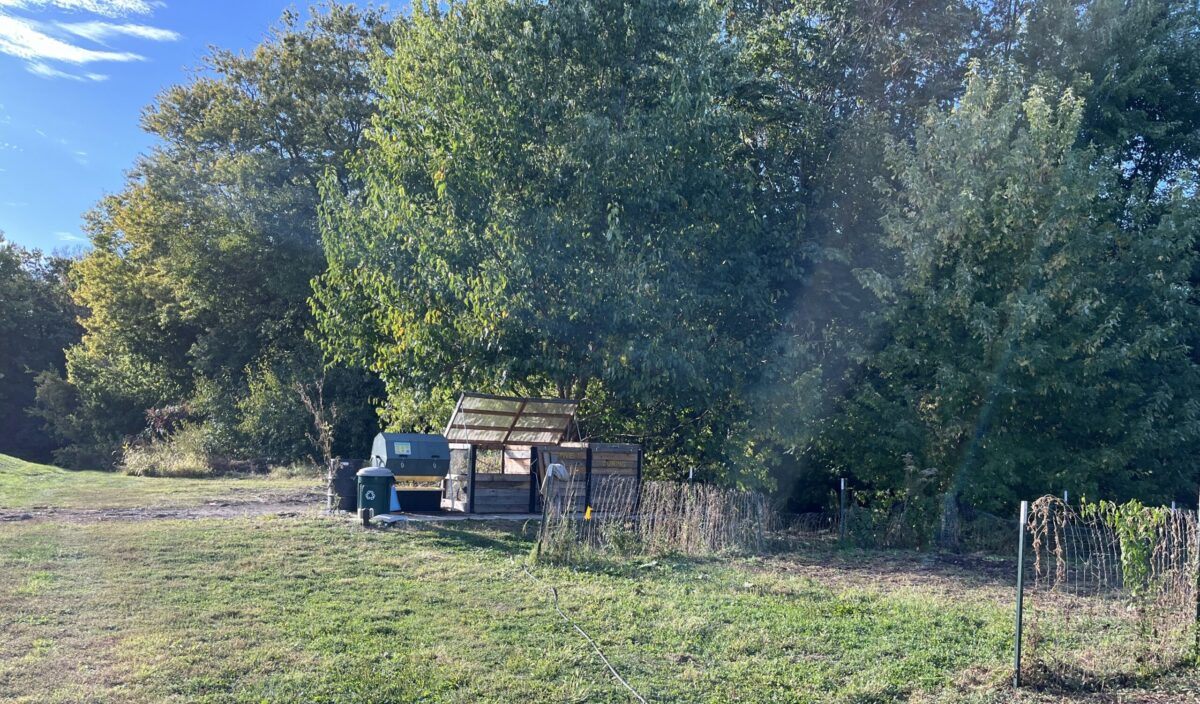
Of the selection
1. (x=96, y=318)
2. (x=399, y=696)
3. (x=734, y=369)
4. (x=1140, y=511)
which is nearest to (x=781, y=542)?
(x=734, y=369)

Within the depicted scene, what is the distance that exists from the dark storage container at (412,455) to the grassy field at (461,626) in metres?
2.60

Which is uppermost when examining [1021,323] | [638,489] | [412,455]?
[1021,323]

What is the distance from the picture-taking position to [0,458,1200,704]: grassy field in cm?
617

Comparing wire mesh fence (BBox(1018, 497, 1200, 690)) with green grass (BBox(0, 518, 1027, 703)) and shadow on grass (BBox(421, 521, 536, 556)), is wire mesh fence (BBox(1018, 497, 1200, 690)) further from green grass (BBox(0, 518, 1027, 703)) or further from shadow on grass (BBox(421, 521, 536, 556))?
shadow on grass (BBox(421, 521, 536, 556))

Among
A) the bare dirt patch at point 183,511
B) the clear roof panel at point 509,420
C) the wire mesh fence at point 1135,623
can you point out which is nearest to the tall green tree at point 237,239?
the bare dirt patch at point 183,511

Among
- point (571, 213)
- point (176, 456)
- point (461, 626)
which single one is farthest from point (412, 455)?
point (176, 456)

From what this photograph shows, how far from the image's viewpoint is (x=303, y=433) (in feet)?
99.8

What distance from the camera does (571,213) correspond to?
15266 millimetres

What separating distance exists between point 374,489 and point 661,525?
471cm

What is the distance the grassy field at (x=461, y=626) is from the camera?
6172 millimetres

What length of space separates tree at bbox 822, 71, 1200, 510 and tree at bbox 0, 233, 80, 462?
42.0 metres

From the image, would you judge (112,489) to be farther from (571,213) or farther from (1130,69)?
(1130,69)

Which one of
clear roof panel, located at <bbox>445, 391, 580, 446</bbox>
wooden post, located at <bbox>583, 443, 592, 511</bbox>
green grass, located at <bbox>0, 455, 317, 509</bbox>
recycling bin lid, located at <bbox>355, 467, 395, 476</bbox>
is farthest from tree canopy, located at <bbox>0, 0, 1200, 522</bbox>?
green grass, located at <bbox>0, 455, 317, 509</bbox>

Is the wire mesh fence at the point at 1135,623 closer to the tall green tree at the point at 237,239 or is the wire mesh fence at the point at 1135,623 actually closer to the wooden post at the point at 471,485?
the wooden post at the point at 471,485
